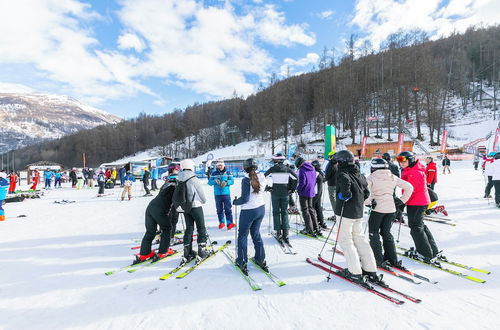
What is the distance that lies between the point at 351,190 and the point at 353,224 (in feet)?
1.49

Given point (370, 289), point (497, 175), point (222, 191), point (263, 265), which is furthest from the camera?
point (497, 175)

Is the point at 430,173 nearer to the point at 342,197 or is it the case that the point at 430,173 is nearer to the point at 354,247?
the point at 354,247

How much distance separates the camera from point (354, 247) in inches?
123

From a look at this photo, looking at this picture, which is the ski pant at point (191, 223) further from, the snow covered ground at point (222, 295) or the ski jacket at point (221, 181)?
the ski jacket at point (221, 181)

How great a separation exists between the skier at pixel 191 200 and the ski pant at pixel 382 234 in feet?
8.45

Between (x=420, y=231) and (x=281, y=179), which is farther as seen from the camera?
(x=281, y=179)

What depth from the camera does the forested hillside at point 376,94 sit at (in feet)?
114

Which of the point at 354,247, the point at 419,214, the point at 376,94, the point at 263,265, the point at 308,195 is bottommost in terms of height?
the point at 263,265

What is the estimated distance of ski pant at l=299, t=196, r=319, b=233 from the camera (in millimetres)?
5227

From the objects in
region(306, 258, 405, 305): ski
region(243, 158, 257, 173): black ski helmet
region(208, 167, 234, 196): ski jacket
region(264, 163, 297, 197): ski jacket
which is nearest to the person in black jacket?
region(243, 158, 257, 173): black ski helmet

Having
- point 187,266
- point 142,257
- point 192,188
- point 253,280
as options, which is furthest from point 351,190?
point 142,257

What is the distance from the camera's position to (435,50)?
55.2 meters

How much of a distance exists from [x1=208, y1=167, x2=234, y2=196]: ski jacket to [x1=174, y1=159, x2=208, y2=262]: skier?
1.68 m

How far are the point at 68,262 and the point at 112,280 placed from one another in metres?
1.40
